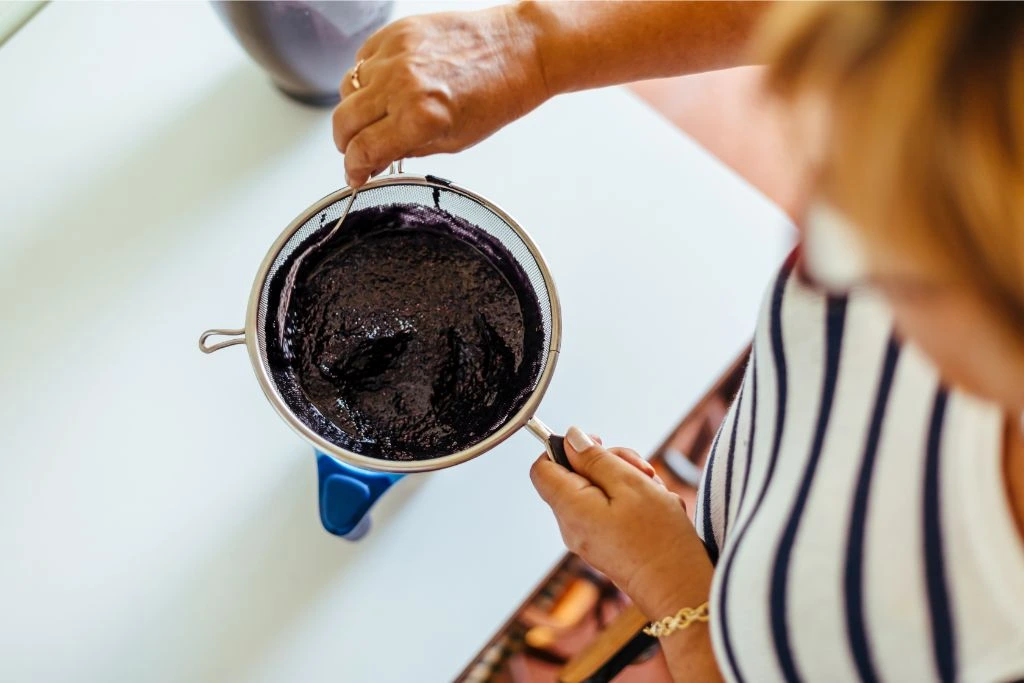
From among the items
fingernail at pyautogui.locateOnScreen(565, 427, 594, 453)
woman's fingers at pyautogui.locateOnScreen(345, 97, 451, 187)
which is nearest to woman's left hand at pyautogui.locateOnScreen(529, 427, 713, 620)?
fingernail at pyautogui.locateOnScreen(565, 427, 594, 453)

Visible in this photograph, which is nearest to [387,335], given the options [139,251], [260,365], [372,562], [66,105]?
[260,365]

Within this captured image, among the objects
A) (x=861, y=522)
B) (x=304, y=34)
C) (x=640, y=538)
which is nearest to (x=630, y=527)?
(x=640, y=538)

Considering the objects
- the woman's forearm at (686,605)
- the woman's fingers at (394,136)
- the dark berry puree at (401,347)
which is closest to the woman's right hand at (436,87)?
the woman's fingers at (394,136)

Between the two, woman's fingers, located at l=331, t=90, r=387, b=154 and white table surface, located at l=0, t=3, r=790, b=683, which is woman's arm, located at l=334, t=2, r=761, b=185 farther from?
white table surface, located at l=0, t=3, r=790, b=683

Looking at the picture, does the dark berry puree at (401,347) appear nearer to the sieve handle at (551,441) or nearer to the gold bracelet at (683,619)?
the sieve handle at (551,441)

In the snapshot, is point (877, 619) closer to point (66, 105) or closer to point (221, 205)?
point (221, 205)

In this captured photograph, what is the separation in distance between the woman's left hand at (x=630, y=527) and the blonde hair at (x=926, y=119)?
0.32 metres

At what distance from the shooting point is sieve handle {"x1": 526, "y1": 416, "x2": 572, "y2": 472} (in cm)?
63

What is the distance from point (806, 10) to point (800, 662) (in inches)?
16.0

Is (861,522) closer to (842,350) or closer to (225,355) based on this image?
(842,350)

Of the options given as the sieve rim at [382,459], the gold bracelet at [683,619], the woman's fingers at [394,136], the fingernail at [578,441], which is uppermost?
the woman's fingers at [394,136]

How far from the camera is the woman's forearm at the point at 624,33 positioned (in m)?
0.65

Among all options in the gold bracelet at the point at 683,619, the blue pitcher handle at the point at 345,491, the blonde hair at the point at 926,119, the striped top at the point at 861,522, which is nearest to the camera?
the blonde hair at the point at 926,119

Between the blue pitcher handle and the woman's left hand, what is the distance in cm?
17
